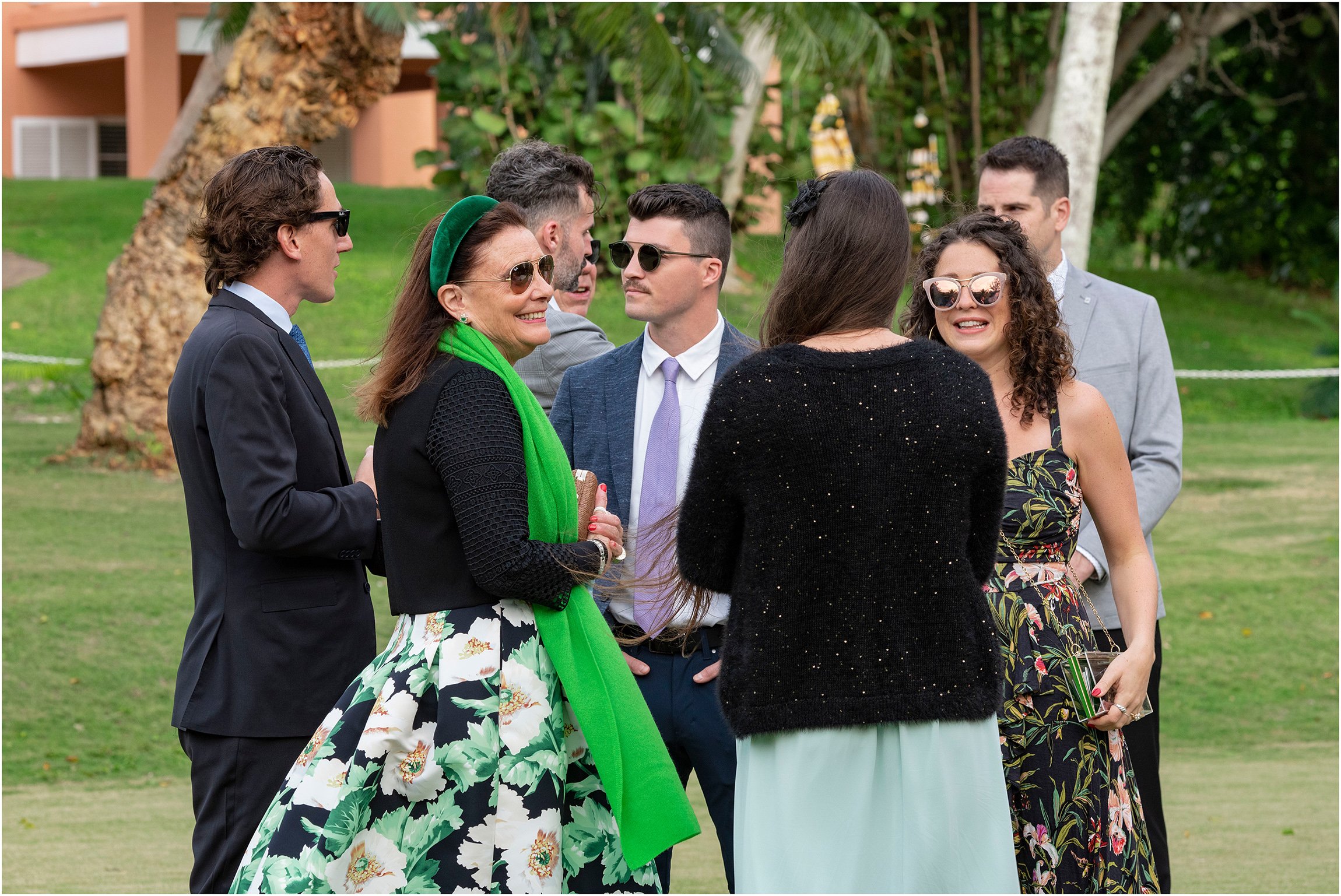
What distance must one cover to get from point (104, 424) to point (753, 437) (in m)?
9.60

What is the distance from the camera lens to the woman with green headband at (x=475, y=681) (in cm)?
276

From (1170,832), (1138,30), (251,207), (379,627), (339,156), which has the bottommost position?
(379,627)

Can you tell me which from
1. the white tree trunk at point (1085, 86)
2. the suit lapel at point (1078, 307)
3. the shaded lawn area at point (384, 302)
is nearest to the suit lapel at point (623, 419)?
the suit lapel at point (1078, 307)

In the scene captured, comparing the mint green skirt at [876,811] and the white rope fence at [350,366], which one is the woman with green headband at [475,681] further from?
the white rope fence at [350,366]

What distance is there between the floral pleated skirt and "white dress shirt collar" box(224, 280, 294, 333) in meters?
0.92

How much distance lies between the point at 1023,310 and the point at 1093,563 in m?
0.77

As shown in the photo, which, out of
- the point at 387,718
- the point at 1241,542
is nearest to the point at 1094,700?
the point at 387,718

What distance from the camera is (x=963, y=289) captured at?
3.11 meters

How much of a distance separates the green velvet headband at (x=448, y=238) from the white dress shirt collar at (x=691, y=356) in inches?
32.0

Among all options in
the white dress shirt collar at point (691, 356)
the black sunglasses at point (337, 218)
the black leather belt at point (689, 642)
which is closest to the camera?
the black sunglasses at point (337, 218)

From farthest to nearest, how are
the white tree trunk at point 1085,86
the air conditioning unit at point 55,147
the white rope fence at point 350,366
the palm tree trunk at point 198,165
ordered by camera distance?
the air conditioning unit at point 55,147
the white rope fence at point 350,366
the palm tree trunk at point 198,165
the white tree trunk at point 1085,86

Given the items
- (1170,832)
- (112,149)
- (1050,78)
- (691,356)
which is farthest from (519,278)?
(112,149)

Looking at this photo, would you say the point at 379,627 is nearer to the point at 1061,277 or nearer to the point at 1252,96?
the point at 1061,277

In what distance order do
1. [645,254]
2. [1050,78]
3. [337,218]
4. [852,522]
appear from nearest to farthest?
[852,522]
[337,218]
[645,254]
[1050,78]
